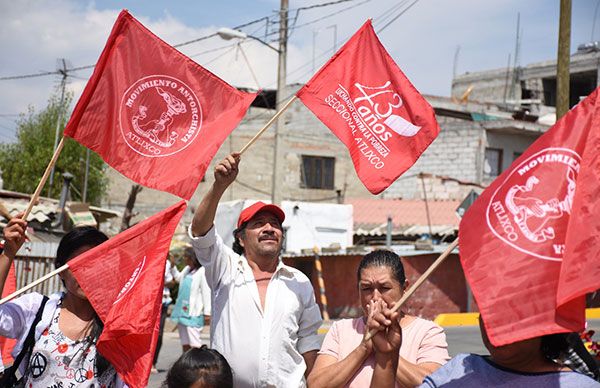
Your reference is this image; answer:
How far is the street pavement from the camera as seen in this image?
39.8ft

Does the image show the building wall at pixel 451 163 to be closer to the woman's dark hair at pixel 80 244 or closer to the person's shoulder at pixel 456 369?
the woman's dark hair at pixel 80 244

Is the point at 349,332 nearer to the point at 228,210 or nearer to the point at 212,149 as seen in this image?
the point at 212,149

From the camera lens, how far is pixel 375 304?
327cm

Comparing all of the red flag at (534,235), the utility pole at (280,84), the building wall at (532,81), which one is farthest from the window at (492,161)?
the red flag at (534,235)

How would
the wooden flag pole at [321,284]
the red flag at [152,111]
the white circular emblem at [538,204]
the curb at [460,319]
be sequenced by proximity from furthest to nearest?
the wooden flag pole at [321,284] → the curb at [460,319] → the red flag at [152,111] → the white circular emblem at [538,204]

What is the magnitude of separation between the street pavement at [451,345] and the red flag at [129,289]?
6.59 m

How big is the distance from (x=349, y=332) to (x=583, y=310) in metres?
1.43

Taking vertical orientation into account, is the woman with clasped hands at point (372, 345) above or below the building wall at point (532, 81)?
below

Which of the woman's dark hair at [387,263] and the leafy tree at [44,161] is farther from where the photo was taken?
the leafy tree at [44,161]

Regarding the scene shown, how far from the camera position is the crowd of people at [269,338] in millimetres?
2902

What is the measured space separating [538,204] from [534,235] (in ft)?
0.38

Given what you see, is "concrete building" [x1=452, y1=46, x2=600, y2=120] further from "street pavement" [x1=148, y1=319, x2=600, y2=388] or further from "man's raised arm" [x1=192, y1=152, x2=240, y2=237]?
"man's raised arm" [x1=192, y1=152, x2=240, y2=237]

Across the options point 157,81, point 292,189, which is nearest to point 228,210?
point 292,189

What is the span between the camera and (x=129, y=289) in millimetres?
4113
